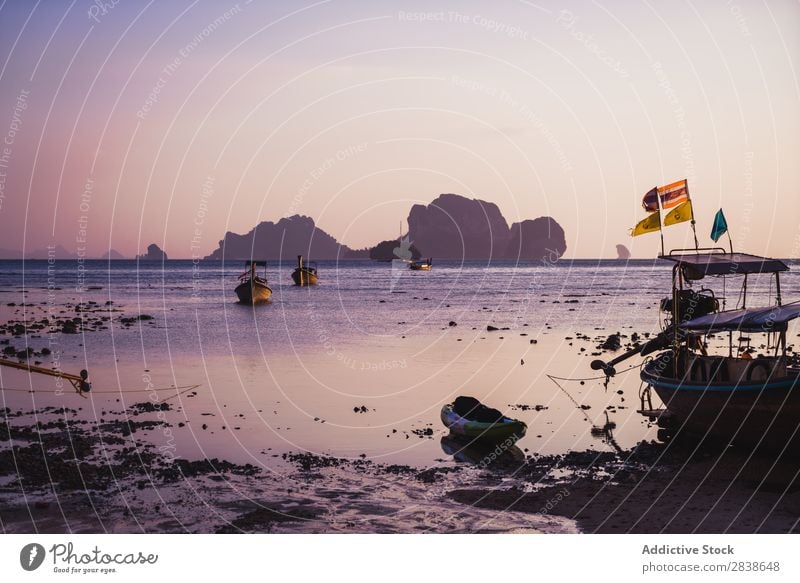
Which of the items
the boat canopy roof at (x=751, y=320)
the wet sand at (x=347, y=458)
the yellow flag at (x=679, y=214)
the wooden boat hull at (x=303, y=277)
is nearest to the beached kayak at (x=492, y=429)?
the wet sand at (x=347, y=458)

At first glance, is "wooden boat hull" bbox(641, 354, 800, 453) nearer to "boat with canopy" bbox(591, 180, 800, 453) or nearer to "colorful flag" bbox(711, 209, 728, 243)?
"boat with canopy" bbox(591, 180, 800, 453)

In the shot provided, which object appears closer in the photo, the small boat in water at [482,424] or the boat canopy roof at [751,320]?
the boat canopy roof at [751,320]

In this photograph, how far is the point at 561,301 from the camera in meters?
77.5

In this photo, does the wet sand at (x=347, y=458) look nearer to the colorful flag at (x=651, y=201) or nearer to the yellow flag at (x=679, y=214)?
the yellow flag at (x=679, y=214)

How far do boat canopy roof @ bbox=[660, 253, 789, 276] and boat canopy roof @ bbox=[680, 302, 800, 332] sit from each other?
1315mm

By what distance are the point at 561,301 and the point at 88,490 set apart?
64.8 meters

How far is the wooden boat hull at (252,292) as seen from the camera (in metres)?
70.7

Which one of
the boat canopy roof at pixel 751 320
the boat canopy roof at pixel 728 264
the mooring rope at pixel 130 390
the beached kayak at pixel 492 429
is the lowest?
the mooring rope at pixel 130 390

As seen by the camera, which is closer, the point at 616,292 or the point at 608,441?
the point at 608,441

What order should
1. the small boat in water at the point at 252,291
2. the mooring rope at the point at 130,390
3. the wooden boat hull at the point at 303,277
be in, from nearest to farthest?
1. the mooring rope at the point at 130,390
2. the small boat in water at the point at 252,291
3. the wooden boat hull at the point at 303,277

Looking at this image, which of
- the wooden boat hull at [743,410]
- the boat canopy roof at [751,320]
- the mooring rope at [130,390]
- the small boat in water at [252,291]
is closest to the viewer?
the wooden boat hull at [743,410]

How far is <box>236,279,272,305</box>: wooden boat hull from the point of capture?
7069cm
